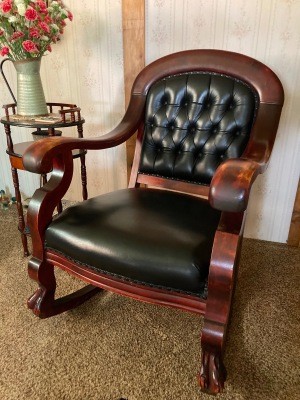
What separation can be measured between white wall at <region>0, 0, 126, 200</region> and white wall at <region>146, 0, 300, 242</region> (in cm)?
23

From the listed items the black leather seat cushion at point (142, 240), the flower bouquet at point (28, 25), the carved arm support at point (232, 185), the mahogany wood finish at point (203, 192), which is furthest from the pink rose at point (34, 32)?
the carved arm support at point (232, 185)

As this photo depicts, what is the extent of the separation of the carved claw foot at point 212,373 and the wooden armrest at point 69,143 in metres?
0.69

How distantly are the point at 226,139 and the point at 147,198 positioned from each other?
370 millimetres

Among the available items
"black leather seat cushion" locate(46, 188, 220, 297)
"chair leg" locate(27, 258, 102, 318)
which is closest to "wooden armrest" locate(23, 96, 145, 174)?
"black leather seat cushion" locate(46, 188, 220, 297)

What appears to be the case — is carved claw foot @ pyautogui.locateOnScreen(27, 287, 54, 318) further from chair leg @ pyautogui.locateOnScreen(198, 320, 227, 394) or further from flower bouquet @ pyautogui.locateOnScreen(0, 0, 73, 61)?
flower bouquet @ pyautogui.locateOnScreen(0, 0, 73, 61)

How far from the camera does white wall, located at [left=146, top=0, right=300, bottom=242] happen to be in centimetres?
145

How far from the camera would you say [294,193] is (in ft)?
5.55

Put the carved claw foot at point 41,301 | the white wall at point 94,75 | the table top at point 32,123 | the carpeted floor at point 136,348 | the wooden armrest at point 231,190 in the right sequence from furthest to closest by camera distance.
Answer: the white wall at point 94,75 < the table top at point 32,123 < the carved claw foot at point 41,301 < the carpeted floor at point 136,348 < the wooden armrest at point 231,190

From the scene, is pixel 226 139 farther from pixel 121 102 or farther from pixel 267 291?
pixel 121 102

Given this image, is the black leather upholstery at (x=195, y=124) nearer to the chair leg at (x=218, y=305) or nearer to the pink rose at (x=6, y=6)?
the chair leg at (x=218, y=305)

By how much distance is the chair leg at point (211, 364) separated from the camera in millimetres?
811

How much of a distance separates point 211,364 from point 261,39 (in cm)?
139

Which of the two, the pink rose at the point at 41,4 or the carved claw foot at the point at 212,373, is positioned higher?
the pink rose at the point at 41,4

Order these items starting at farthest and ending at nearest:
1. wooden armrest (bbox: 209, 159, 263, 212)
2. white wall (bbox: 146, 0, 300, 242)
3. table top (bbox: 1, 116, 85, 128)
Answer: white wall (bbox: 146, 0, 300, 242) → table top (bbox: 1, 116, 85, 128) → wooden armrest (bbox: 209, 159, 263, 212)
